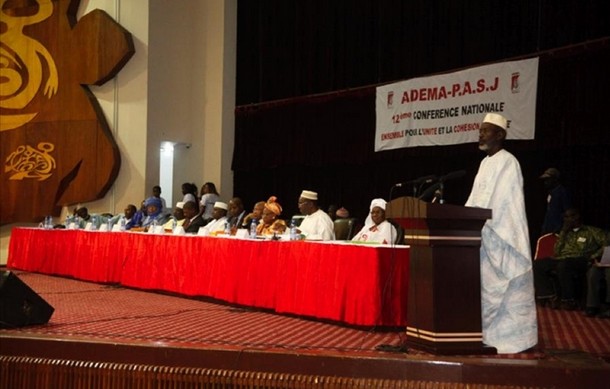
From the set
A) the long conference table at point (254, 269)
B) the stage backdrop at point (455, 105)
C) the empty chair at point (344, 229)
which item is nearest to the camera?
the long conference table at point (254, 269)

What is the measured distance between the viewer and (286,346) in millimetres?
4207

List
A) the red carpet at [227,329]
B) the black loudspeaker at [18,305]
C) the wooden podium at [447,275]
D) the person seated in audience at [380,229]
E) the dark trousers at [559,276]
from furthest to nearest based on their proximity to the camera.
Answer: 1. the dark trousers at [559,276]
2. the person seated in audience at [380,229]
3. the black loudspeaker at [18,305]
4. the red carpet at [227,329]
5. the wooden podium at [447,275]

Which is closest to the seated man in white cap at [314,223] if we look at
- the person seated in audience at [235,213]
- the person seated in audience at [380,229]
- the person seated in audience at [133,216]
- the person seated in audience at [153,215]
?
the person seated in audience at [380,229]

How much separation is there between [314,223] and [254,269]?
881 mm

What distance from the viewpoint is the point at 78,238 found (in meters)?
8.66

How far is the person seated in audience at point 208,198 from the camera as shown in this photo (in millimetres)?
10914

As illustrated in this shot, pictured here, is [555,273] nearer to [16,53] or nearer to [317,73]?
[317,73]

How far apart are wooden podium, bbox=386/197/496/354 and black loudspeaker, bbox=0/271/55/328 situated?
2479 millimetres

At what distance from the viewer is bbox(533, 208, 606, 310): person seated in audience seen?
647 cm

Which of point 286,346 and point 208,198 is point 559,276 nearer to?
point 286,346

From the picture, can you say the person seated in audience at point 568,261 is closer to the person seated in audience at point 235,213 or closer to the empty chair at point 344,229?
the empty chair at point 344,229

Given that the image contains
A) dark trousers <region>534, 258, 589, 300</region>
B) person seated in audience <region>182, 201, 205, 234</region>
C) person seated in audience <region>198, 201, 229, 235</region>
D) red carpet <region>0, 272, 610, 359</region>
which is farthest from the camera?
person seated in audience <region>182, 201, 205, 234</region>

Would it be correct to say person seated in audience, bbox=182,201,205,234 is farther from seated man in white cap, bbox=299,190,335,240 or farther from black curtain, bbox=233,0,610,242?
black curtain, bbox=233,0,610,242

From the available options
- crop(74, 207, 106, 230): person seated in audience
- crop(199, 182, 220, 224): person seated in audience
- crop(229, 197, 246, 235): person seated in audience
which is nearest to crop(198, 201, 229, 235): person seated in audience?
crop(229, 197, 246, 235): person seated in audience
